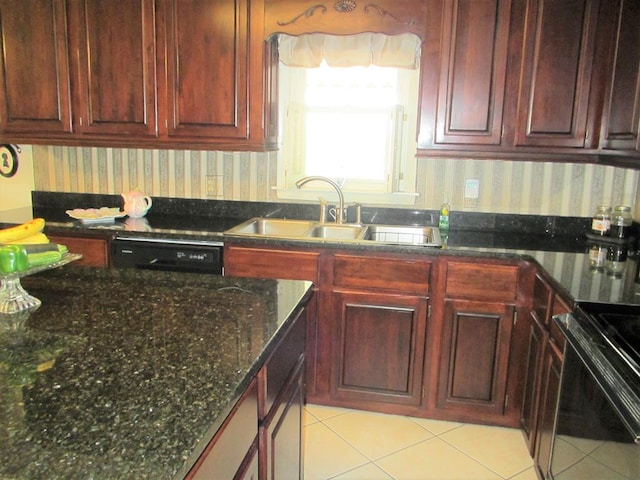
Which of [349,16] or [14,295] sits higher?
[349,16]

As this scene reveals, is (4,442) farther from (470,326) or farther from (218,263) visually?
(470,326)

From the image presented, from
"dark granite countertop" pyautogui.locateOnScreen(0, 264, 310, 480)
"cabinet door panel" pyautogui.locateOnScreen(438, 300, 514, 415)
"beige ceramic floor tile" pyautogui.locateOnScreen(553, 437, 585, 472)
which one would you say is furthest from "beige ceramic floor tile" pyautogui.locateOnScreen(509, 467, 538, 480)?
"dark granite countertop" pyautogui.locateOnScreen(0, 264, 310, 480)

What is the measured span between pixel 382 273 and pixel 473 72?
1069 mm

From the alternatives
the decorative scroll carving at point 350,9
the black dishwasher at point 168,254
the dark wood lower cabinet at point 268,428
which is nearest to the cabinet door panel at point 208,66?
the decorative scroll carving at point 350,9

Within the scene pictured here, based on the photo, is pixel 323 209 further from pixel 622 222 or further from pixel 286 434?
pixel 286 434

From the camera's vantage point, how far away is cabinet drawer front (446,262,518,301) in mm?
2391

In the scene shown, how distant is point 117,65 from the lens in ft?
9.23

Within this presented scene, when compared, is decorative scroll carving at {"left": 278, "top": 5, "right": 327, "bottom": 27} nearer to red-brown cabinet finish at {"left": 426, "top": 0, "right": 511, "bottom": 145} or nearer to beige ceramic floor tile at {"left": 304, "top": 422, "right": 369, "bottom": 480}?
red-brown cabinet finish at {"left": 426, "top": 0, "right": 511, "bottom": 145}

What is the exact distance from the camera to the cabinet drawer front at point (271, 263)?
255 centimetres

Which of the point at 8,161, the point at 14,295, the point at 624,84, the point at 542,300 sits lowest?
the point at 542,300

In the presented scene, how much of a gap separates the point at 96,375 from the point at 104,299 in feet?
1.69

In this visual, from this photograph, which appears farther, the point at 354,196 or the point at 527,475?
the point at 354,196

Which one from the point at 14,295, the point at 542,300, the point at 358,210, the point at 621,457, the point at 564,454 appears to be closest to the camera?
the point at 621,457

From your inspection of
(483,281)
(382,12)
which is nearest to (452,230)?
(483,281)
